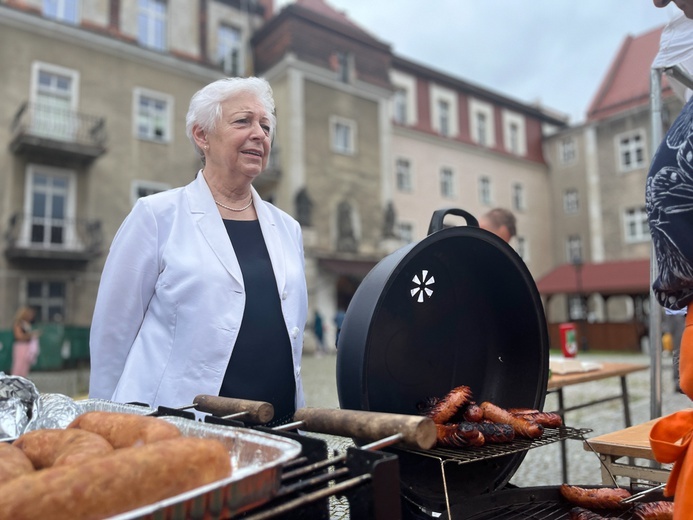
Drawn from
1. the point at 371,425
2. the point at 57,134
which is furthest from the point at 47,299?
the point at 371,425

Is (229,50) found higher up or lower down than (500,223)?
higher up

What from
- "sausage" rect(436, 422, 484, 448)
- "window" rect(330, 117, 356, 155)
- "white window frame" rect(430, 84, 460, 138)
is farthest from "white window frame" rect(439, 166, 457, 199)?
"sausage" rect(436, 422, 484, 448)

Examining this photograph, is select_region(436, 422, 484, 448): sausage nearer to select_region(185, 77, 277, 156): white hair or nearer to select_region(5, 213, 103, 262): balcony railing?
select_region(185, 77, 277, 156): white hair

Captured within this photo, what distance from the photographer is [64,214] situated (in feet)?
56.2

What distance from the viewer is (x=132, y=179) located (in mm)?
18234

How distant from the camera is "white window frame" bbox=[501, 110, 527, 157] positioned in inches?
1216

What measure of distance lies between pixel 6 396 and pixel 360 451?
941 mm

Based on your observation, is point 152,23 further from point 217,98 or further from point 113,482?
point 113,482

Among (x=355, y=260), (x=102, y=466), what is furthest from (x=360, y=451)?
(x=355, y=260)

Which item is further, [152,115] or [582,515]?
[152,115]

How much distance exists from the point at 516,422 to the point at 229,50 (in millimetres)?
22334

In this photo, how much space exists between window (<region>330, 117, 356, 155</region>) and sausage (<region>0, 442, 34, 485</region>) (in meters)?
21.1

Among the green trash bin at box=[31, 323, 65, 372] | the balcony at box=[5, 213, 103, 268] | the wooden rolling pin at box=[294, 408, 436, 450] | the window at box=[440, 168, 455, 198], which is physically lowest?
the green trash bin at box=[31, 323, 65, 372]

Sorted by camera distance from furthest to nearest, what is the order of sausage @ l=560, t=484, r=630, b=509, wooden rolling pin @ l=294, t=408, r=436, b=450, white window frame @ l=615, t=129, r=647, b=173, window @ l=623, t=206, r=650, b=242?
1. white window frame @ l=615, t=129, r=647, b=173
2. window @ l=623, t=206, r=650, b=242
3. sausage @ l=560, t=484, r=630, b=509
4. wooden rolling pin @ l=294, t=408, r=436, b=450
